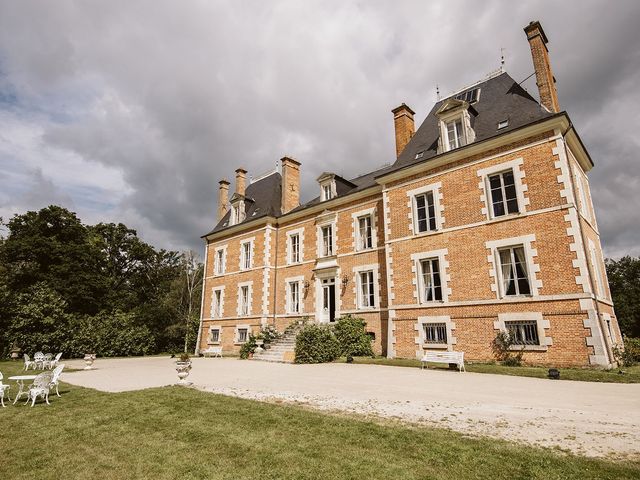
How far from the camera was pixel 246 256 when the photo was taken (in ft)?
81.7

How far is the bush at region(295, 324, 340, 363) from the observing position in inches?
595

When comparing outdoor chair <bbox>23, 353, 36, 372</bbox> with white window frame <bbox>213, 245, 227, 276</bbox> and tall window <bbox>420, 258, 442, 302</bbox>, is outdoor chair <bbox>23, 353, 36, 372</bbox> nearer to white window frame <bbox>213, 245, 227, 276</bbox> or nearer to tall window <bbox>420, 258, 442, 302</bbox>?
white window frame <bbox>213, 245, 227, 276</bbox>

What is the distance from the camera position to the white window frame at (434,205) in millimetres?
15172

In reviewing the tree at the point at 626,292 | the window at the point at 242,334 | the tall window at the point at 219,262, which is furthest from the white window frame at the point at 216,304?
the tree at the point at 626,292

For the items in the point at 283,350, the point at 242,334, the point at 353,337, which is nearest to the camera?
the point at 353,337

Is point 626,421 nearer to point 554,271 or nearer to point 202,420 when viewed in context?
point 202,420

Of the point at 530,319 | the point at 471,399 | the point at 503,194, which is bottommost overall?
the point at 471,399

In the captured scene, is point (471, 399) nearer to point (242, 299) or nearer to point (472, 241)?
point (472, 241)


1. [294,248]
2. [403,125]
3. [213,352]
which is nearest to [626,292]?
[403,125]

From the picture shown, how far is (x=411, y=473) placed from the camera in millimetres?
3559

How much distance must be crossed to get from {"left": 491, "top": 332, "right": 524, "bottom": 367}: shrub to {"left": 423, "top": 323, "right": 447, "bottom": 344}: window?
1.89m

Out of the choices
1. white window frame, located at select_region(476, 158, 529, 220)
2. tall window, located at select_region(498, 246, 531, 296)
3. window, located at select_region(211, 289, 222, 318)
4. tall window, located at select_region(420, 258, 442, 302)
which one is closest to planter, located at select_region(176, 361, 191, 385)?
tall window, located at select_region(420, 258, 442, 302)

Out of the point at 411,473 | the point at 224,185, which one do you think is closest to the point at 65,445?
the point at 411,473

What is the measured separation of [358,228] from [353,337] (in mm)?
5661
